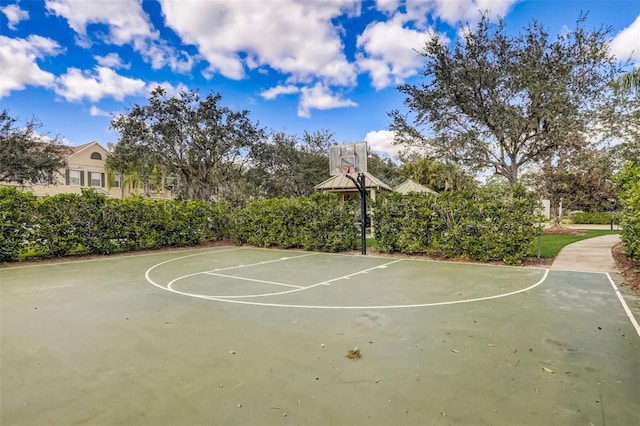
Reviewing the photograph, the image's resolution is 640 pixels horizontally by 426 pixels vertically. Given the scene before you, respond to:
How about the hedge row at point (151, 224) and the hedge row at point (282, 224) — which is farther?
the hedge row at point (151, 224)

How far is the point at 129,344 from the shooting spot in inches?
142

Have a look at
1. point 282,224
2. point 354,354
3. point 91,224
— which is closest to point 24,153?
point 91,224

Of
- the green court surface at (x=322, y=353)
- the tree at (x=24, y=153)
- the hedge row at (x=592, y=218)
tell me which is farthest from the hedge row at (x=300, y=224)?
the hedge row at (x=592, y=218)

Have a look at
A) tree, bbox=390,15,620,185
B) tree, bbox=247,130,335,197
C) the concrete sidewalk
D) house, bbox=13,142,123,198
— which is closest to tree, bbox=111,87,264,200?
tree, bbox=247,130,335,197

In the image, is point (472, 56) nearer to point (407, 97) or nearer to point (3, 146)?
point (407, 97)

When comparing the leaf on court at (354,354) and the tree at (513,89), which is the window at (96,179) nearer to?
the tree at (513,89)

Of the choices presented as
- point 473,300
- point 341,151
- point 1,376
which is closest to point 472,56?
point 341,151

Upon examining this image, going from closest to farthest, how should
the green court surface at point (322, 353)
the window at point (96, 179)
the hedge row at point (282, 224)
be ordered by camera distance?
the green court surface at point (322, 353) < the hedge row at point (282, 224) < the window at point (96, 179)

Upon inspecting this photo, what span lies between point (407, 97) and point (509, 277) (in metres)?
8.56

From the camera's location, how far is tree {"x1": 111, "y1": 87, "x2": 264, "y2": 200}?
52.3ft

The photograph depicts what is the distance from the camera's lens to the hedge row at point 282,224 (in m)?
8.97

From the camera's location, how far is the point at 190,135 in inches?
652

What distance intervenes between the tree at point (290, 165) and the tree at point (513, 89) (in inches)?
387

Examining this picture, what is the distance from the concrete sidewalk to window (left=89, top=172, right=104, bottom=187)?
97.4ft
